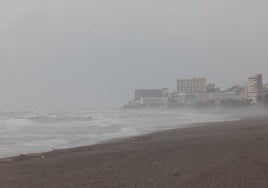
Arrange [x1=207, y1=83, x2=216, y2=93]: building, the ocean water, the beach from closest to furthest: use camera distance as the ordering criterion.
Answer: the beach < the ocean water < [x1=207, y1=83, x2=216, y2=93]: building

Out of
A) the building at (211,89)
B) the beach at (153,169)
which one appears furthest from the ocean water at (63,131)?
the building at (211,89)

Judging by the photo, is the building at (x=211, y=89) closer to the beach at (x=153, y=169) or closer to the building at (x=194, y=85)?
the building at (x=194, y=85)

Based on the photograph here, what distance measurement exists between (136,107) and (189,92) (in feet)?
86.5

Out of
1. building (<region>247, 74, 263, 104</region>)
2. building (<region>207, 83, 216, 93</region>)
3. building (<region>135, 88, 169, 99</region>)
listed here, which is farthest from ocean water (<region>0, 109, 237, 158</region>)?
building (<region>135, 88, 169, 99</region>)

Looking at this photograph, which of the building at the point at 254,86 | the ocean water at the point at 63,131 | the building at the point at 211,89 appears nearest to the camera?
the ocean water at the point at 63,131

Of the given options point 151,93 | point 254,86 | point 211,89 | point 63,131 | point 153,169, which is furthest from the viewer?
point 151,93

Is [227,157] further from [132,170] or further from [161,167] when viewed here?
[132,170]

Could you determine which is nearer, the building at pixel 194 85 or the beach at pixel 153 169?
the beach at pixel 153 169

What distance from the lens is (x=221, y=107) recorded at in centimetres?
9550

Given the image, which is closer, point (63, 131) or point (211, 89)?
point (63, 131)

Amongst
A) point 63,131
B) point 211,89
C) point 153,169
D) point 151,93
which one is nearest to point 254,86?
point 211,89

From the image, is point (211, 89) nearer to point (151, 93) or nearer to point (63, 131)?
point (151, 93)

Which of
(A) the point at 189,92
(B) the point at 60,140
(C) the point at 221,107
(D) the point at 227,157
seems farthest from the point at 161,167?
(A) the point at 189,92

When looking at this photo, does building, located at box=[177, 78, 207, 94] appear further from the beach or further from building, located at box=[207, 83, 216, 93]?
the beach
